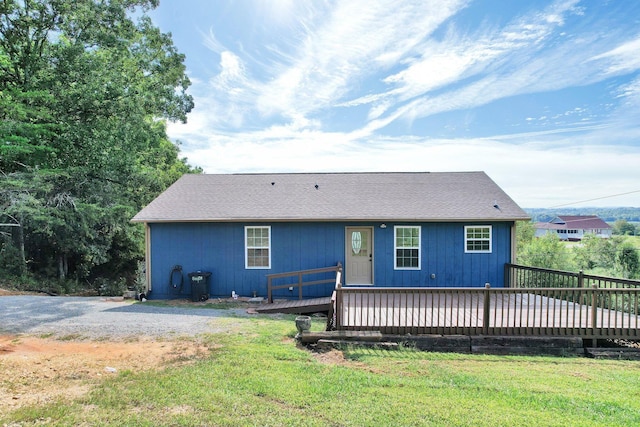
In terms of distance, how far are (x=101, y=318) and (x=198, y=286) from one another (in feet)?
9.36

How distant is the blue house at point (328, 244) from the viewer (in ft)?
35.1

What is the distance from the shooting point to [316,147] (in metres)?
25.2

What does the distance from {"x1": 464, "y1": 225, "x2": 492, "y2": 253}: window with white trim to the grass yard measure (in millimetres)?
5126

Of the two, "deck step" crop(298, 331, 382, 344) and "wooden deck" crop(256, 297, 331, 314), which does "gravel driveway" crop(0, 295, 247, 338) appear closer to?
"wooden deck" crop(256, 297, 331, 314)

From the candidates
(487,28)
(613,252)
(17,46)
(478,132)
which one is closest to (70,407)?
(487,28)

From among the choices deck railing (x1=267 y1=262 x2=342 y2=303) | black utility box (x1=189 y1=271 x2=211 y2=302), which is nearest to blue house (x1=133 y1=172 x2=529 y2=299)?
black utility box (x1=189 y1=271 x2=211 y2=302)

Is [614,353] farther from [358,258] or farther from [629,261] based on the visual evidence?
[629,261]

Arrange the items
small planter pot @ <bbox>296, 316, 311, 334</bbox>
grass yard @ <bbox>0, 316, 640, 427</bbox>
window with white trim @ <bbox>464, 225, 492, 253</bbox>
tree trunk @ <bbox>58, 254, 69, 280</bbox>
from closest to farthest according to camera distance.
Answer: grass yard @ <bbox>0, 316, 640, 427</bbox> → small planter pot @ <bbox>296, 316, 311, 334</bbox> → window with white trim @ <bbox>464, 225, 492, 253</bbox> → tree trunk @ <bbox>58, 254, 69, 280</bbox>

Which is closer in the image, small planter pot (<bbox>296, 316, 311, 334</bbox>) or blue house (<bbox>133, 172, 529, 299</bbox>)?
small planter pot (<bbox>296, 316, 311, 334</bbox>)

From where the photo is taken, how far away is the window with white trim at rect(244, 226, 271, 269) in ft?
35.8

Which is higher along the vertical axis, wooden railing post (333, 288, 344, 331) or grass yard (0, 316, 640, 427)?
wooden railing post (333, 288, 344, 331)

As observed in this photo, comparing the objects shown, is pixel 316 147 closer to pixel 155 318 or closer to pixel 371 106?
pixel 371 106

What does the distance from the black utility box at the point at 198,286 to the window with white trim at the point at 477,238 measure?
26.9 ft

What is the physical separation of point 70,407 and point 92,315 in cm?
540
